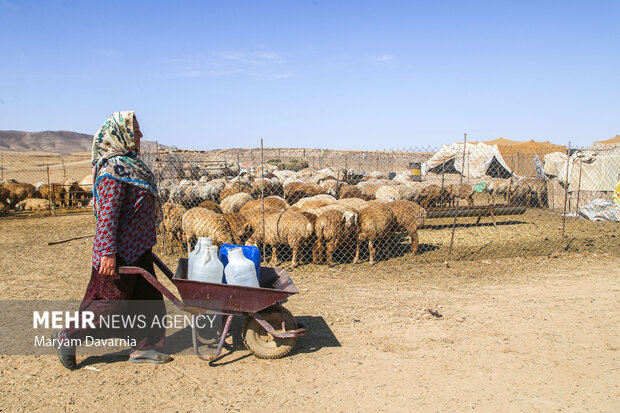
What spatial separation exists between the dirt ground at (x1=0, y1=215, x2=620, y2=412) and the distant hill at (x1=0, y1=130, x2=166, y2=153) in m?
149

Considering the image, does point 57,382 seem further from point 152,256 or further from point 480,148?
point 480,148

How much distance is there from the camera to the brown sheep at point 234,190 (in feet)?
45.3

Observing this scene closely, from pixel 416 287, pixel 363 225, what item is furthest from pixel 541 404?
pixel 363 225

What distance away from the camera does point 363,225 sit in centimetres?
825

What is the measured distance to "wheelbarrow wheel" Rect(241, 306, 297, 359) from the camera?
389 centimetres

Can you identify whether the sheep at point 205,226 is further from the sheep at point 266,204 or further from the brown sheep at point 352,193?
the brown sheep at point 352,193

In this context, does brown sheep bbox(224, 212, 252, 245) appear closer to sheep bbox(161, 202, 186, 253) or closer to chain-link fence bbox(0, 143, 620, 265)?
chain-link fence bbox(0, 143, 620, 265)

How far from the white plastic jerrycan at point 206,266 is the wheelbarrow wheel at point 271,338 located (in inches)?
20.2

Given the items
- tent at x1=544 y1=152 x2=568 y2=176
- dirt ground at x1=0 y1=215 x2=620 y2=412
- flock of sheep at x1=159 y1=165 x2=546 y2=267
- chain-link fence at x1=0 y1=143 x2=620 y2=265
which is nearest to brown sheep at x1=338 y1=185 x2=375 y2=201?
chain-link fence at x1=0 y1=143 x2=620 y2=265

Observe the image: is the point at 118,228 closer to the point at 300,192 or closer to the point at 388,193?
the point at 300,192

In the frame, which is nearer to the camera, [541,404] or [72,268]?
[541,404]

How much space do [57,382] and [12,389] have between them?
312 mm

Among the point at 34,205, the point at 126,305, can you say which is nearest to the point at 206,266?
the point at 126,305

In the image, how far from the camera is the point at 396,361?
12.9 feet
